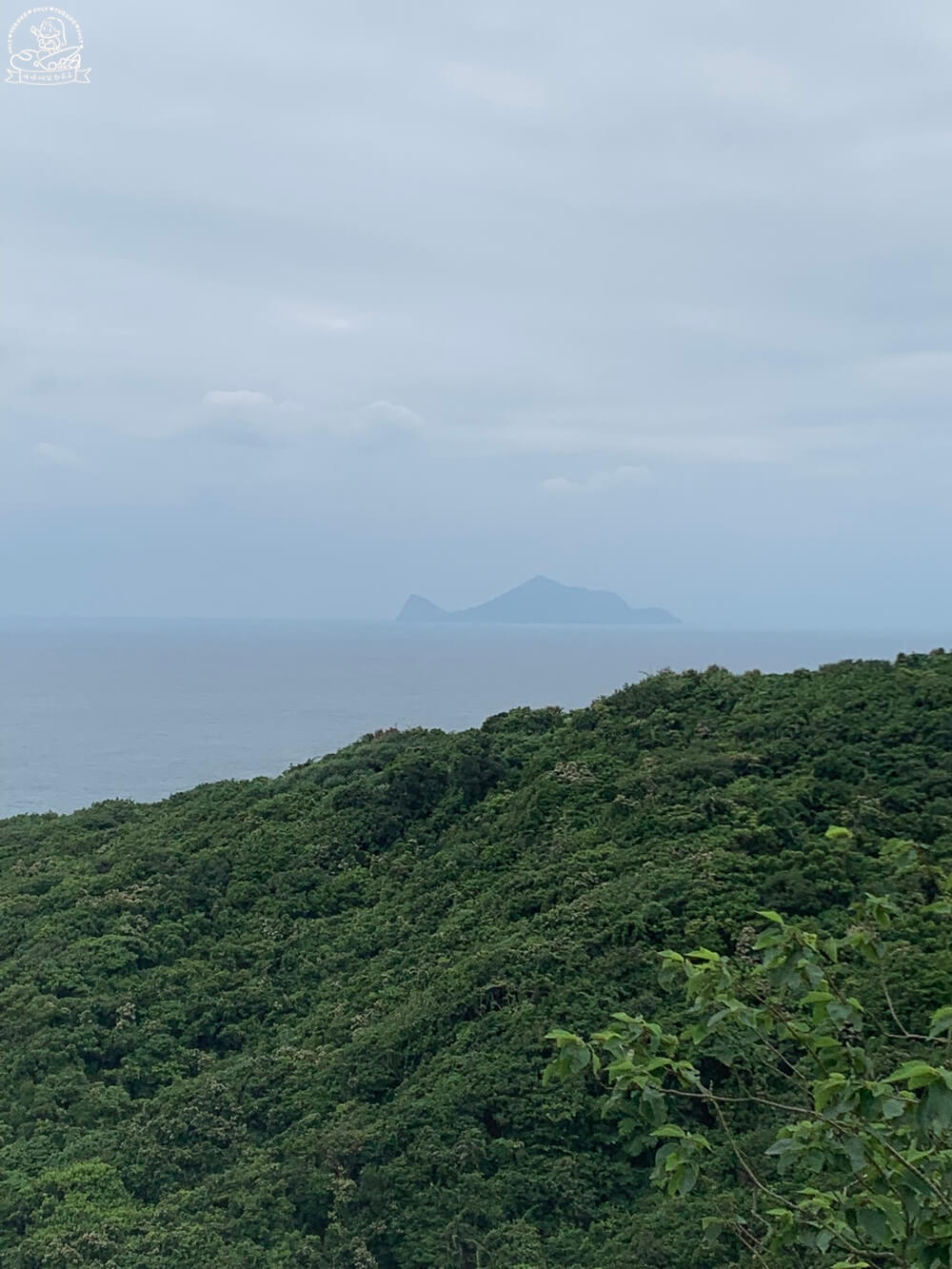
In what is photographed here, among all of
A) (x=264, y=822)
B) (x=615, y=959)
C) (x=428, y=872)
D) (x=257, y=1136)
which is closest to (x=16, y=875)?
(x=264, y=822)

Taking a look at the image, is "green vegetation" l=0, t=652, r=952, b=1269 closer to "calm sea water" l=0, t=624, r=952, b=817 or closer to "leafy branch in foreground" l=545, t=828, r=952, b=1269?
"leafy branch in foreground" l=545, t=828, r=952, b=1269

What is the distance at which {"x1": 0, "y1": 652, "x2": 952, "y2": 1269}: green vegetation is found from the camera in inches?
386

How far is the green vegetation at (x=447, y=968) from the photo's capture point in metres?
9.80

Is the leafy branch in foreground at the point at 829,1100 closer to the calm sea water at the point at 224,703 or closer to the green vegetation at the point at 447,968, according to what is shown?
the green vegetation at the point at 447,968

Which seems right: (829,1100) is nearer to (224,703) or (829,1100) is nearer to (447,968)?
(447,968)

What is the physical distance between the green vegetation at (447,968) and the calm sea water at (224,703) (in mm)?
5203

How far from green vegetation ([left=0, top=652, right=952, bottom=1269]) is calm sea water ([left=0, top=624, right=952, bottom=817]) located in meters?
Answer: 5.20

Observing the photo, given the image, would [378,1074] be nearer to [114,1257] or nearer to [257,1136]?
[257,1136]

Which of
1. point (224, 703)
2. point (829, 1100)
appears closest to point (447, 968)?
point (829, 1100)

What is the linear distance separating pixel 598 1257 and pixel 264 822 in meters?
11.3

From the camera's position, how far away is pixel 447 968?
13305 millimetres

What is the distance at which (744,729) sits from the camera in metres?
16.6

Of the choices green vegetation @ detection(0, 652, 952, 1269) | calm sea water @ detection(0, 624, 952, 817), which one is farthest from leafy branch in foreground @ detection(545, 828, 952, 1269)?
calm sea water @ detection(0, 624, 952, 817)

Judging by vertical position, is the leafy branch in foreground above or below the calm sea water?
above
